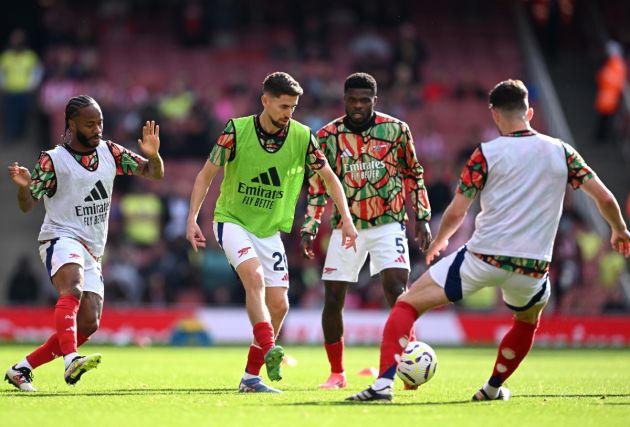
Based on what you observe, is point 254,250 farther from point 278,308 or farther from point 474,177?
point 474,177

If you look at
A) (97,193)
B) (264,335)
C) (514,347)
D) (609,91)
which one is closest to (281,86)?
(97,193)

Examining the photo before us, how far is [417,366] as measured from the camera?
1066 centimetres

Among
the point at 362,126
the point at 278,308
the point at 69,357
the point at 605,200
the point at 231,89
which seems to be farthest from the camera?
the point at 231,89

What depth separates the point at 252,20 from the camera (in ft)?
113

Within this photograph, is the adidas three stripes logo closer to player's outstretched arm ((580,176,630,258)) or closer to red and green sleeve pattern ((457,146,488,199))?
red and green sleeve pattern ((457,146,488,199))

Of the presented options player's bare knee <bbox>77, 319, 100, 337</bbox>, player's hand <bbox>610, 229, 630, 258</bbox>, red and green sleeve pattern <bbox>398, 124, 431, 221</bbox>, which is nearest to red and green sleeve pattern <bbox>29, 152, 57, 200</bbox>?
player's bare knee <bbox>77, 319, 100, 337</bbox>

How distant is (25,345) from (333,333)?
1047 cm

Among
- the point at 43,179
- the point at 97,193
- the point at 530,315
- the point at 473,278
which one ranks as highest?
the point at 43,179

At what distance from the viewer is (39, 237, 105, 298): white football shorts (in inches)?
413

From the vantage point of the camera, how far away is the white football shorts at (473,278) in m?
9.06

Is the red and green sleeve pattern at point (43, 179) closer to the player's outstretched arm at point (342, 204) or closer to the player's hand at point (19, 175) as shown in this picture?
the player's hand at point (19, 175)

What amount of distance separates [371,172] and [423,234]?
30.8 inches

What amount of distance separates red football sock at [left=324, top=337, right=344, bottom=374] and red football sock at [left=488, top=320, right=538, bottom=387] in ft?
7.76

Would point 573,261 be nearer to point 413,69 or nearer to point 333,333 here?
point 413,69
